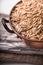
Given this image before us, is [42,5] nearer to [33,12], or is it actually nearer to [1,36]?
[33,12]

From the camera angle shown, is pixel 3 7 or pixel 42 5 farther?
pixel 3 7

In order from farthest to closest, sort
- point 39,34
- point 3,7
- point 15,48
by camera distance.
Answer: point 3,7 → point 15,48 → point 39,34

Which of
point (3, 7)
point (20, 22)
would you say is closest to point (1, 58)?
point (20, 22)

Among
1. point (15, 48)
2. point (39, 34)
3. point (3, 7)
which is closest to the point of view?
point (39, 34)

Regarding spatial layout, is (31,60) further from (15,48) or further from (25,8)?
(25,8)

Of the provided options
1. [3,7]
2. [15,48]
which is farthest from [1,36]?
[3,7]

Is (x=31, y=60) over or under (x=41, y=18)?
under

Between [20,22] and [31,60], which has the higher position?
[20,22]
